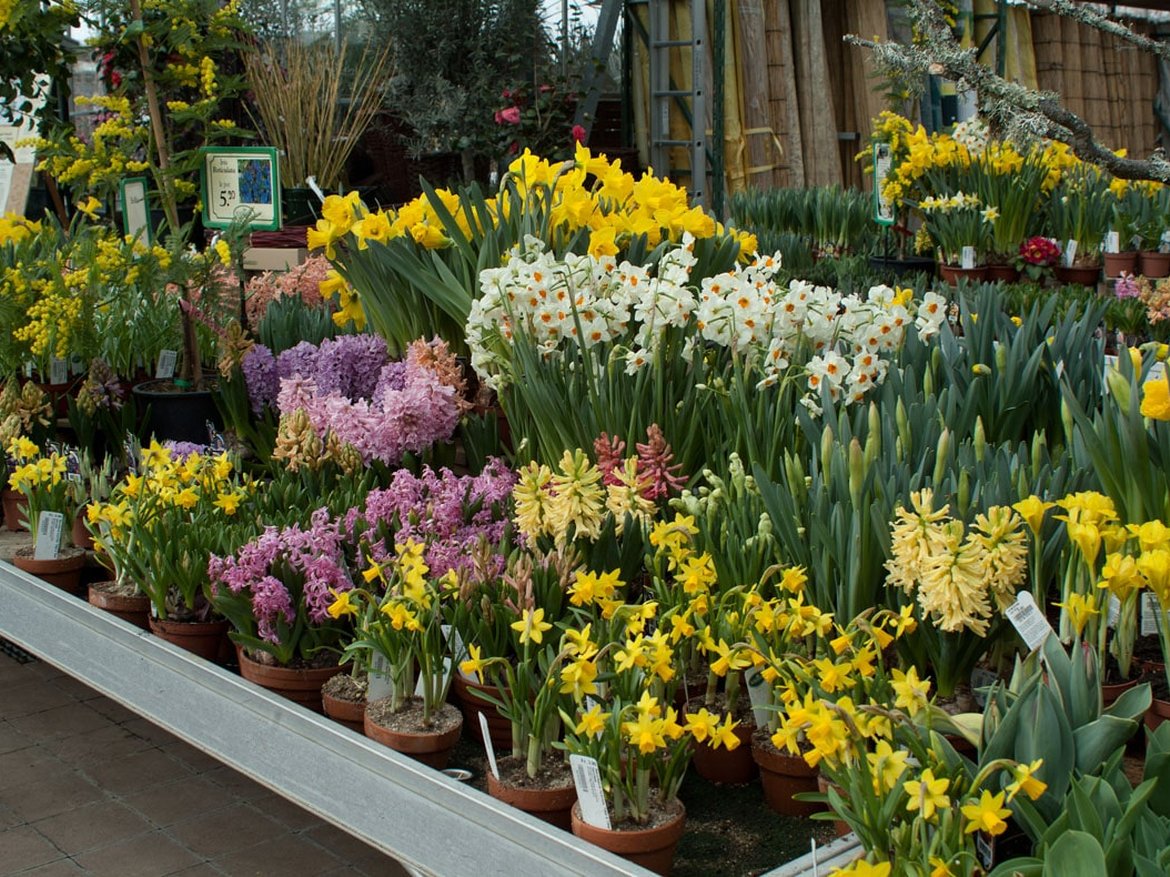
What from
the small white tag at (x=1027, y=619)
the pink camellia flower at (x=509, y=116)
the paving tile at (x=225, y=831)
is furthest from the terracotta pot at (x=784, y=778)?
the pink camellia flower at (x=509, y=116)

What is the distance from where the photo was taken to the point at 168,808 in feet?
9.49

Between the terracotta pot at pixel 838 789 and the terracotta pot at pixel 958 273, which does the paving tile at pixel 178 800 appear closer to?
the terracotta pot at pixel 838 789

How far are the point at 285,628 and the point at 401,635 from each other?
296 millimetres

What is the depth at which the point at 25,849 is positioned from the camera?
268cm

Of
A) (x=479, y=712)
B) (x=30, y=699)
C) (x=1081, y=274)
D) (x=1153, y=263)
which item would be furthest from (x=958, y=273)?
(x=479, y=712)

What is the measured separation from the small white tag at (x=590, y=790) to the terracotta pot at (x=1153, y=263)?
3.74 meters

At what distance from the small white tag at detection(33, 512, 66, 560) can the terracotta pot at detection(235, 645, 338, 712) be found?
777 mm

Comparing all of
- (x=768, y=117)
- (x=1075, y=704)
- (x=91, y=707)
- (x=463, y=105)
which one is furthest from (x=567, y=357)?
(x=768, y=117)

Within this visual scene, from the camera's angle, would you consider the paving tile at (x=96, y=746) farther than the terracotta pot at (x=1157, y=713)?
Yes

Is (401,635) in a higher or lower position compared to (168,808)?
higher

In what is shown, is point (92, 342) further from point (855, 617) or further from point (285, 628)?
point (855, 617)

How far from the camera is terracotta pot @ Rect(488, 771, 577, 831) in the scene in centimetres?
165

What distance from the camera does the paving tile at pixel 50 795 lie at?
2.86m

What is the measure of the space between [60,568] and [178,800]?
2.11ft
